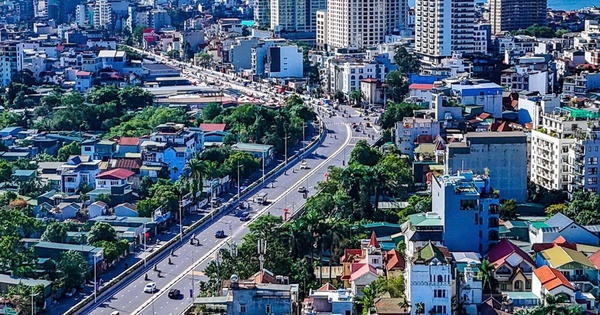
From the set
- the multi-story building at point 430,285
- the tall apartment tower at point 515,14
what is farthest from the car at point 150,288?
the tall apartment tower at point 515,14

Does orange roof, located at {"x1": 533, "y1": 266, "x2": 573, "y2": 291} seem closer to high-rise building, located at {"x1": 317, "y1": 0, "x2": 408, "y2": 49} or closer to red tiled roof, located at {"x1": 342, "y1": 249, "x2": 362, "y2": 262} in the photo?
red tiled roof, located at {"x1": 342, "y1": 249, "x2": 362, "y2": 262}

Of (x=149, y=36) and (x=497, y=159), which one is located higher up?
(x=149, y=36)

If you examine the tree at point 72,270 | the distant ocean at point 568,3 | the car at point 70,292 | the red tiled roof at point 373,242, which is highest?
the distant ocean at point 568,3

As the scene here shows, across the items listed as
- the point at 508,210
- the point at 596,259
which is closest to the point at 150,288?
the point at 508,210

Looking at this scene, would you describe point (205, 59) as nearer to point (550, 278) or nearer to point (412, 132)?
point (412, 132)

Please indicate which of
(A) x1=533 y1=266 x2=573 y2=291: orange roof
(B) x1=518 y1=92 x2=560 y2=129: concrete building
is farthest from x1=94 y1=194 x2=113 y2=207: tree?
(A) x1=533 y1=266 x2=573 y2=291: orange roof

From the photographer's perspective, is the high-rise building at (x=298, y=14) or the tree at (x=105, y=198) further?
the high-rise building at (x=298, y=14)

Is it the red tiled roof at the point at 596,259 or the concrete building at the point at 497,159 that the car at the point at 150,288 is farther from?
the red tiled roof at the point at 596,259
